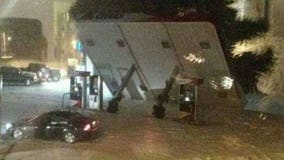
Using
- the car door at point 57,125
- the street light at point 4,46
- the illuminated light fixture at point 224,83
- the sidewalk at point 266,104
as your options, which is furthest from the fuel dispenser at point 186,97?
the street light at point 4,46

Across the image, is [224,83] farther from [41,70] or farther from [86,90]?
[41,70]

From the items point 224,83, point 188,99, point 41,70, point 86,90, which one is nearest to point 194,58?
point 224,83

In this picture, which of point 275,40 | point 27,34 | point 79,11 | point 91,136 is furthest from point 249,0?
point 27,34

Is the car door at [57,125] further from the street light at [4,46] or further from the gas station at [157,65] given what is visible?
the street light at [4,46]

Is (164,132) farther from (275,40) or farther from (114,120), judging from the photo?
(275,40)

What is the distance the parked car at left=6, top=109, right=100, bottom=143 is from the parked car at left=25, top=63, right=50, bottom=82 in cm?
2370

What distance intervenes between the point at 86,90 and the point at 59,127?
28.3 feet

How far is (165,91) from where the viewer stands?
2675cm

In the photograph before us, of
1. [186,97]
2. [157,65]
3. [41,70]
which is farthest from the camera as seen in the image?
[41,70]

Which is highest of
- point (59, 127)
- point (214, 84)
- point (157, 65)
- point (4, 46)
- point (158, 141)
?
point (59, 127)

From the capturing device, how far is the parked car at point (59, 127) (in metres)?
20.2

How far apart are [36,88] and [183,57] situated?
46.1 feet

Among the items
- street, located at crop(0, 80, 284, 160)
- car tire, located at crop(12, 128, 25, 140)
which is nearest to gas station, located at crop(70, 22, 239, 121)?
street, located at crop(0, 80, 284, 160)

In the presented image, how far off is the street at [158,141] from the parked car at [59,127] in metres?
0.35
